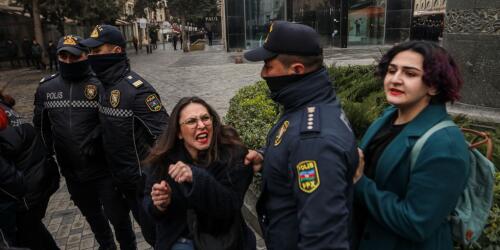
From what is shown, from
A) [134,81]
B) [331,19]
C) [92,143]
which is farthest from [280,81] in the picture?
[331,19]

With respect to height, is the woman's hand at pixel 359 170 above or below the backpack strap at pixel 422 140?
below

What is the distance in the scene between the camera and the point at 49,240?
11.3 feet

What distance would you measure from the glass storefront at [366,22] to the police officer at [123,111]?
2634cm

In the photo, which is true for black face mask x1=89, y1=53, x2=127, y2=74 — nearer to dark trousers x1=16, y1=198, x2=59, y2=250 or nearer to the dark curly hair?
dark trousers x1=16, y1=198, x2=59, y2=250

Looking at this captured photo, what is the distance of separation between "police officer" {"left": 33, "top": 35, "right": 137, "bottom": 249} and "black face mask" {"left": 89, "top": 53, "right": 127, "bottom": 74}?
22 cm

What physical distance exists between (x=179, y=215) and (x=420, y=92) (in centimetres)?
154

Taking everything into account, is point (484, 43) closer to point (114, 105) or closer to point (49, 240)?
point (114, 105)

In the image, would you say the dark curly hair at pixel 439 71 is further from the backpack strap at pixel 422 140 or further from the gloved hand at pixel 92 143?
the gloved hand at pixel 92 143

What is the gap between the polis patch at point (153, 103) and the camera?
3174 mm

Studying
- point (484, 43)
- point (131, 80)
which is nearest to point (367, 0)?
point (484, 43)

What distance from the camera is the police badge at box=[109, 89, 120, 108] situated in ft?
10.3

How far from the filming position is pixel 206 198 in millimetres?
2139

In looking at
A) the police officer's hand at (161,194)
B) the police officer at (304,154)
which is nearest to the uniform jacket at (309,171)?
the police officer at (304,154)

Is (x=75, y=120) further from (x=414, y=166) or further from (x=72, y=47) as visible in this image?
(x=414, y=166)
